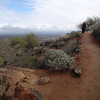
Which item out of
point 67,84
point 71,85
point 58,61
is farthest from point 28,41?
point 71,85

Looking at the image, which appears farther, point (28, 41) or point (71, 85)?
point (28, 41)

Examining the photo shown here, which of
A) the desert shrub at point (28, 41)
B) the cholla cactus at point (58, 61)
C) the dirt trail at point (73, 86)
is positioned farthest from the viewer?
the desert shrub at point (28, 41)

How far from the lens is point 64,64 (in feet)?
23.3

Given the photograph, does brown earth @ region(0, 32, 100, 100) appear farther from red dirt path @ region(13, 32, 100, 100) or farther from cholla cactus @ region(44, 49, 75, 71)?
cholla cactus @ region(44, 49, 75, 71)

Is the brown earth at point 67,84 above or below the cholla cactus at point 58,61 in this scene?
below

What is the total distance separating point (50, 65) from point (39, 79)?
998mm

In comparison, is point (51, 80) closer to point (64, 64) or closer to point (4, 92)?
point (64, 64)

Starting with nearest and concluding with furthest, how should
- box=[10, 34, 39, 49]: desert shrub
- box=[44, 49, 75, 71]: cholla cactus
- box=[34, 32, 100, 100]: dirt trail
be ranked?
box=[34, 32, 100, 100]: dirt trail → box=[44, 49, 75, 71]: cholla cactus → box=[10, 34, 39, 49]: desert shrub

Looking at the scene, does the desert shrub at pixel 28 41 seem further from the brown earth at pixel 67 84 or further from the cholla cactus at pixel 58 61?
the brown earth at pixel 67 84

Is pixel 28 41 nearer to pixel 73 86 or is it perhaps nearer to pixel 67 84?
pixel 67 84

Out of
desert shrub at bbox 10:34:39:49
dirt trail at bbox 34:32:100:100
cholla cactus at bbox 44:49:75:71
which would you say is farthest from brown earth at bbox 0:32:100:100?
desert shrub at bbox 10:34:39:49

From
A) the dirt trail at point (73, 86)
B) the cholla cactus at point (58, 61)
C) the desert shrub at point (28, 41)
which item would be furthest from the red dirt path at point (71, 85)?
the desert shrub at point (28, 41)

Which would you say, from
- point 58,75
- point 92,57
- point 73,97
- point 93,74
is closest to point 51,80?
point 58,75

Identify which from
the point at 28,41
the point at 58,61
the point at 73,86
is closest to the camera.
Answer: the point at 73,86
